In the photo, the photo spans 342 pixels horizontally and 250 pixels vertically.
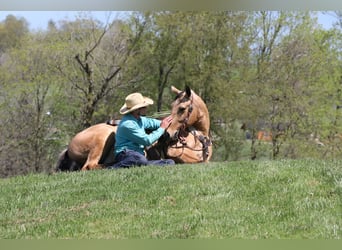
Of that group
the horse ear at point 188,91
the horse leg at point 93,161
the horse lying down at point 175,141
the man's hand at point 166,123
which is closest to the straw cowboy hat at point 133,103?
the man's hand at point 166,123

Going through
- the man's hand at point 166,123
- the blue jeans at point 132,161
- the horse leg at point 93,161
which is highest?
the man's hand at point 166,123

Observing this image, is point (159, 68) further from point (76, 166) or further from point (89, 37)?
point (76, 166)

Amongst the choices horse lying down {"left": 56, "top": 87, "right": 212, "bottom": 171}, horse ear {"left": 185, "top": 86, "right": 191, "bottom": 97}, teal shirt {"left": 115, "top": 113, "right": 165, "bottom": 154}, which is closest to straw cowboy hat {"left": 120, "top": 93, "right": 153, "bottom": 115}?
teal shirt {"left": 115, "top": 113, "right": 165, "bottom": 154}

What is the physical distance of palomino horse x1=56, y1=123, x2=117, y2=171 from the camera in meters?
7.58

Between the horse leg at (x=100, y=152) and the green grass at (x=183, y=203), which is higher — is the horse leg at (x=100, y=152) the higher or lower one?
the lower one

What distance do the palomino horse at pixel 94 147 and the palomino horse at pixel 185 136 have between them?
0.63 metres

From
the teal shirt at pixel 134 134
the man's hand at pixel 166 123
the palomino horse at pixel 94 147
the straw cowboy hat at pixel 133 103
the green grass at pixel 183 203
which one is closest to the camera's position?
the green grass at pixel 183 203

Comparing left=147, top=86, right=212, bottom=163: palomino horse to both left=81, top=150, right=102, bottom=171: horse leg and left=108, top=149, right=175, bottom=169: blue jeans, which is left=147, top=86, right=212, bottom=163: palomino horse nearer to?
left=108, top=149, right=175, bottom=169: blue jeans

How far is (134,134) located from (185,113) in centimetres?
105

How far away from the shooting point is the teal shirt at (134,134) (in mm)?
6855

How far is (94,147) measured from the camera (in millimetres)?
7629

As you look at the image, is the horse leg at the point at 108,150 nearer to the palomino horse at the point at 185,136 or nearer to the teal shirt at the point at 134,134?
the teal shirt at the point at 134,134

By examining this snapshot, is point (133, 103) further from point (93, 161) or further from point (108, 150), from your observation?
point (93, 161)

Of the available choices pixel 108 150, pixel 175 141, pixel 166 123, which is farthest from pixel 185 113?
pixel 108 150
